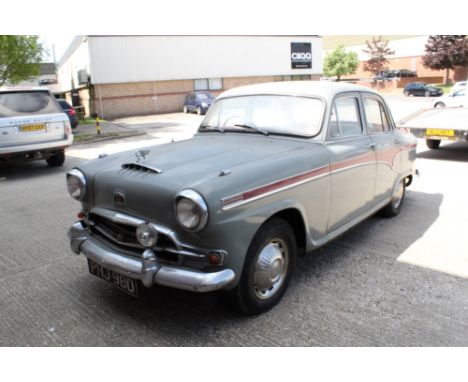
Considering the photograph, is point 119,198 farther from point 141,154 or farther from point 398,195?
point 398,195

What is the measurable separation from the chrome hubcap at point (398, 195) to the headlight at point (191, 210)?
3.42 metres

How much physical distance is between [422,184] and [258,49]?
28400 mm

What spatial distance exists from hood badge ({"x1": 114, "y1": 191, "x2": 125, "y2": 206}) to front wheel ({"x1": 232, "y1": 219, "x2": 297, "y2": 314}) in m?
1.01

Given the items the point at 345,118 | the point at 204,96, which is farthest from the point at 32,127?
the point at 204,96

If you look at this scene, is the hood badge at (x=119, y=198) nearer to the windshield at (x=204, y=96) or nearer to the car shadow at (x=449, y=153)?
the car shadow at (x=449, y=153)

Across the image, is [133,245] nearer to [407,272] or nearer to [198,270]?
[198,270]

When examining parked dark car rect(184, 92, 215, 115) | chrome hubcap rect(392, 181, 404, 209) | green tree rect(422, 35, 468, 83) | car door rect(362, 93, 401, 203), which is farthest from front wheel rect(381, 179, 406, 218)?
green tree rect(422, 35, 468, 83)

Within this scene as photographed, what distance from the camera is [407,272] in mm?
4055

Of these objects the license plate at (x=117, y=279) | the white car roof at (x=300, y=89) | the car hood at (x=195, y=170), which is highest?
the white car roof at (x=300, y=89)

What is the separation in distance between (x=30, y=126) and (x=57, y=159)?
140 cm

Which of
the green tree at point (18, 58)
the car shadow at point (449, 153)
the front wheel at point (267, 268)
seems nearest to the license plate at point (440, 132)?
the car shadow at point (449, 153)

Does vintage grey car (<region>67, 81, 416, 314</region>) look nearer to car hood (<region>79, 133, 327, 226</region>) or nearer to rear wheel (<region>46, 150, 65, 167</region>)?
car hood (<region>79, 133, 327, 226</region>)

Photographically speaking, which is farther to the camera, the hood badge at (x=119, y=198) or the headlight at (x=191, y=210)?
the hood badge at (x=119, y=198)

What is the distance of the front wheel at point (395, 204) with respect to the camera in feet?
18.0
